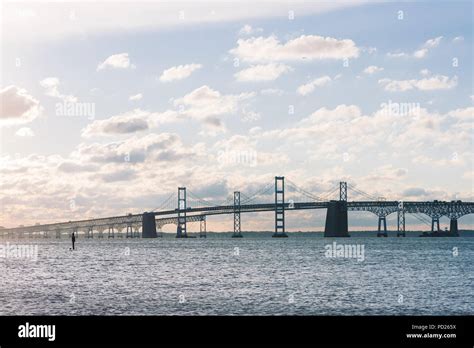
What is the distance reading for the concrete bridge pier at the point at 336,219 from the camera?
163m

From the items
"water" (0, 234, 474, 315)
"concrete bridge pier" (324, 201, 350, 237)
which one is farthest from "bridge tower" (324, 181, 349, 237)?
"water" (0, 234, 474, 315)

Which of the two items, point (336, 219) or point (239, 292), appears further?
point (336, 219)

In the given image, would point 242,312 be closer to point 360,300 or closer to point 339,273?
point 360,300

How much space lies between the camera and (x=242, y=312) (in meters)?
32.3

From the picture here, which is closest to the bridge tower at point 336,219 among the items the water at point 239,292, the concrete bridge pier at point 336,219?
the concrete bridge pier at point 336,219

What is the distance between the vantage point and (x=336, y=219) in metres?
163

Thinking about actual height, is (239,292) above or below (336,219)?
below

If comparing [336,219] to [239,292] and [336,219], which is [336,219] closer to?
[336,219]

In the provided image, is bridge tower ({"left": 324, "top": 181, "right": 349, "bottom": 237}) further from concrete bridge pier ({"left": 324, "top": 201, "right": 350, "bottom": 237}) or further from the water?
the water

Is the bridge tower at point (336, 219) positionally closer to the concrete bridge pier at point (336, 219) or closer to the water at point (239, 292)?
the concrete bridge pier at point (336, 219)

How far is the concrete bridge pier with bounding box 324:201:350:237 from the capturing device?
534 feet

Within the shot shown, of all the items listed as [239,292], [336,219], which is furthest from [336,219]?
[239,292]
